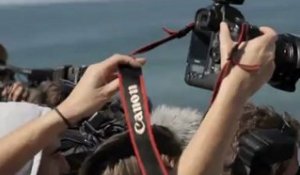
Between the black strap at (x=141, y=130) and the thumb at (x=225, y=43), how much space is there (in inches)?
6.5

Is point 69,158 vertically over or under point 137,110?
under

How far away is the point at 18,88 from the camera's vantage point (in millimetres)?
3889

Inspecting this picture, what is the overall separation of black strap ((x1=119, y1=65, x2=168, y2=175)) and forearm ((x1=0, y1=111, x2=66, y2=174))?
18cm

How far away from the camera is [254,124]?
302 cm

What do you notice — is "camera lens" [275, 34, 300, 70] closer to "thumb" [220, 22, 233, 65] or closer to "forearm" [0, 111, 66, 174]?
"thumb" [220, 22, 233, 65]

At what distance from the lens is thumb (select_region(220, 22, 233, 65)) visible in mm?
2242

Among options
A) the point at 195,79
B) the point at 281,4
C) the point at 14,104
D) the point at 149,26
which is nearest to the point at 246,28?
the point at 195,79

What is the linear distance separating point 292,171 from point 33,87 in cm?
130

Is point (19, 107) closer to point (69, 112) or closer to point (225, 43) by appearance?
point (69, 112)

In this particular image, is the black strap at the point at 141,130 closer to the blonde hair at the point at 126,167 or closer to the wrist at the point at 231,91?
the wrist at the point at 231,91

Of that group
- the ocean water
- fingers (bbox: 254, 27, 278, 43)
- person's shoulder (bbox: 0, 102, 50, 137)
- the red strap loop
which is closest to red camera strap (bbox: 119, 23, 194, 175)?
the red strap loop

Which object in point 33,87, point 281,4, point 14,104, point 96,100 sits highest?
point 96,100

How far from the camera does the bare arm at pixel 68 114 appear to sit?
2297mm

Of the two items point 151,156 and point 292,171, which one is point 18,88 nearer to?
point 292,171
